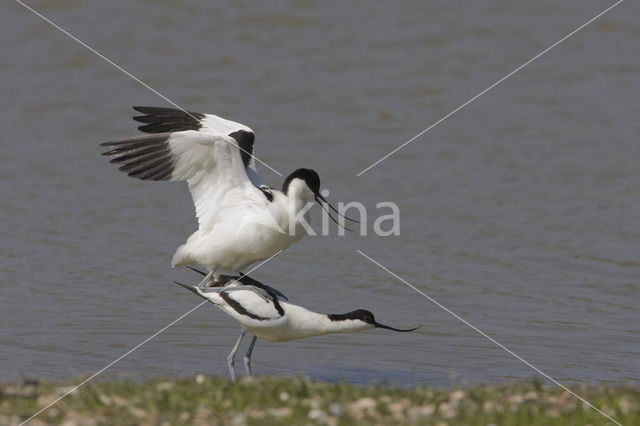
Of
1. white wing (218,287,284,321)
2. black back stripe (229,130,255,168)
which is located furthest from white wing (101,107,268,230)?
white wing (218,287,284,321)

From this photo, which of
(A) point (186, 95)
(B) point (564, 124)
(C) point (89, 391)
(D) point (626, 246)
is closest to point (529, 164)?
(B) point (564, 124)

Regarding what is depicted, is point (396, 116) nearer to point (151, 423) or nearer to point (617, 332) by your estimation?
point (617, 332)

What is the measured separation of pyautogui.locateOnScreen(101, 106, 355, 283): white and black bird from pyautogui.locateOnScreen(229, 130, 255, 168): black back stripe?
0.17 meters

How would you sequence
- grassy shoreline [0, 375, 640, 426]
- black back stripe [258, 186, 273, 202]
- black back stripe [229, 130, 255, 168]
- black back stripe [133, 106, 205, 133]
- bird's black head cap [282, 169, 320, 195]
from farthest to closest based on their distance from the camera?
black back stripe [133, 106, 205, 133] → black back stripe [229, 130, 255, 168] → black back stripe [258, 186, 273, 202] → bird's black head cap [282, 169, 320, 195] → grassy shoreline [0, 375, 640, 426]

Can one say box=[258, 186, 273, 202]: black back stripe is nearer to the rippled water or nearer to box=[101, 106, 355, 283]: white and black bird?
box=[101, 106, 355, 283]: white and black bird

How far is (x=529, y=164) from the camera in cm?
1416

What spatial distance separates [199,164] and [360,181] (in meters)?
4.96

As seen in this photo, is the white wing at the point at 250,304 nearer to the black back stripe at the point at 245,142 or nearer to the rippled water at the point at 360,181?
the rippled water at the point at 360,181

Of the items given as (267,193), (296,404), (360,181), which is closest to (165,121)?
(267,193)

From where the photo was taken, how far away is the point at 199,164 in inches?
353

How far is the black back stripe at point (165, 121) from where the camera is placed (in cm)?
959

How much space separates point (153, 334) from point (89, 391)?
2.76m

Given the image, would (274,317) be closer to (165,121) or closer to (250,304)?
(250,304)

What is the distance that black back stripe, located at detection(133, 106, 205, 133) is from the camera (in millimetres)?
9586
